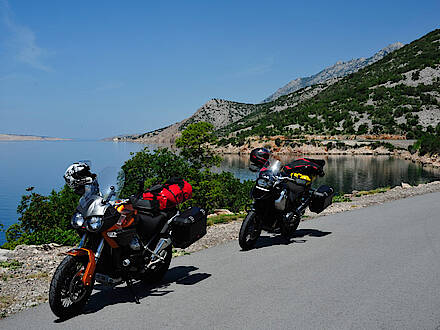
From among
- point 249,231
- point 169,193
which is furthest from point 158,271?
point 249,231

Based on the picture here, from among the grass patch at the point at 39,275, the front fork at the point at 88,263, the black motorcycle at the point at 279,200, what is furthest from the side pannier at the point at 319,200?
the front fork at the point at 88,263

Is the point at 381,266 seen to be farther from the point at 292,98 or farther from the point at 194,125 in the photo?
the point at 292,98

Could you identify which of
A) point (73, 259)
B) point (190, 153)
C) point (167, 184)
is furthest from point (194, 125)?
point (73, 259)

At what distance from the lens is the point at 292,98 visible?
16025 cm

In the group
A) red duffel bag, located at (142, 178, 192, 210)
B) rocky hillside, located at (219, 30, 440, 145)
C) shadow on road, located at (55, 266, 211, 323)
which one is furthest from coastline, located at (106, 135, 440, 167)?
shadow on road, located at (55, 266, 211, 323)

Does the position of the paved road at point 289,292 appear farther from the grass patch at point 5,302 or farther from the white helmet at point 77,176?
the white helmet at point 77,176

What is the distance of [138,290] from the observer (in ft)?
19.5

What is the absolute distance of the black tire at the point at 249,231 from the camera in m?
8.02

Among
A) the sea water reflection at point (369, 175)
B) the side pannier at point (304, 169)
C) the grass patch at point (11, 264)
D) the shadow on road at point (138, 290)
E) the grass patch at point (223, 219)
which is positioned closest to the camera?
the shadow on road at point (138, 290)

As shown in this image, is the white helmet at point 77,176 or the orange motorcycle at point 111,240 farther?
the white helmet at point 77,176

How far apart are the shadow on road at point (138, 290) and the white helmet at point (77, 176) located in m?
1.58

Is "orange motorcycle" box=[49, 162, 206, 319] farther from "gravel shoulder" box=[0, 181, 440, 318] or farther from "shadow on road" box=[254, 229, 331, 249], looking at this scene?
"shadow on road" box=[254, 229, 331, 249]

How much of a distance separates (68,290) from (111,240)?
0.77 meters

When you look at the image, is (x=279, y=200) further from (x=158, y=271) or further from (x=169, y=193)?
(x=158, y=271)
